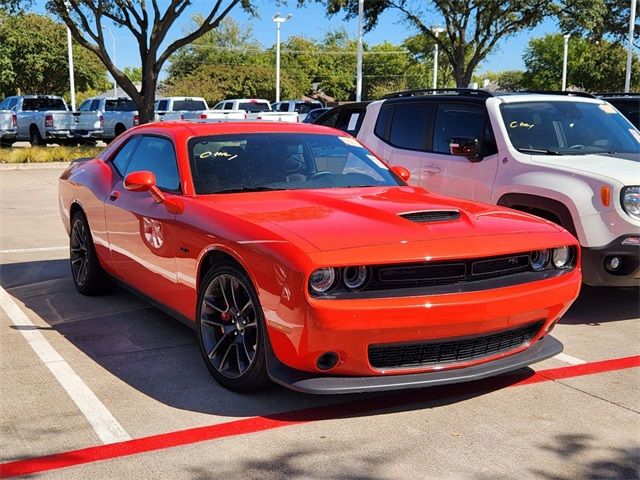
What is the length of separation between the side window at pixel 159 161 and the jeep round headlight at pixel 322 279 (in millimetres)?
1673

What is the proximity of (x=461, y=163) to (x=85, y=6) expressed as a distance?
19850 mm

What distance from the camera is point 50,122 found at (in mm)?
25562

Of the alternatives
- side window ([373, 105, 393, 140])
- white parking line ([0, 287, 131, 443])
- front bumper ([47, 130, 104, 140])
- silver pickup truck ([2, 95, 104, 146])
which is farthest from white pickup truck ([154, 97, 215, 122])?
white parking line ([0, 287, 131, 443])

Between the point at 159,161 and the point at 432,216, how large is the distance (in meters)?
2.21

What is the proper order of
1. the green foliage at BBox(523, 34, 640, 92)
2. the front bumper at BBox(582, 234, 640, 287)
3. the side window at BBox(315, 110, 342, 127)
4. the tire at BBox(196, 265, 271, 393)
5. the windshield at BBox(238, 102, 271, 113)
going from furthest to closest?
the green foliage at BBox(523, 34, 640, 92)
the windshield at BBox(238, 102, 271, 113)
the side window at BBox(315, 110, 342, 127)
the front bumper at BBox(582, 234, 640, 287)
the tire at BBox(196, 265, 271, 393)

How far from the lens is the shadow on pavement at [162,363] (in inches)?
160

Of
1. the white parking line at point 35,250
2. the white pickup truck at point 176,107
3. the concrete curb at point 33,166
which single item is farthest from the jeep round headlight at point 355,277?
the white pickup truck at point 176,107

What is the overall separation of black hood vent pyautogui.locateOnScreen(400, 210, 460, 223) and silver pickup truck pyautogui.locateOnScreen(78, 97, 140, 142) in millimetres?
23385

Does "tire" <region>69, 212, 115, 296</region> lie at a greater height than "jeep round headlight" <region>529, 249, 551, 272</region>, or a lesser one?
lesser

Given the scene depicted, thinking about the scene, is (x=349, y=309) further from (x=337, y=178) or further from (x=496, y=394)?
(x=337, y=178)

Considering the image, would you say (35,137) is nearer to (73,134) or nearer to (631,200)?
(73,134)

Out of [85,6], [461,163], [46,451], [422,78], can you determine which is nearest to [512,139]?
[461,163]

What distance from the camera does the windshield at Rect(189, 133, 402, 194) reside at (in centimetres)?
492

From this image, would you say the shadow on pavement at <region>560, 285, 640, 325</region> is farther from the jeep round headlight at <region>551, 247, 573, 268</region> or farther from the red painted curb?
the jeep round headlight at <region>551, 247, 573, 268</region>
